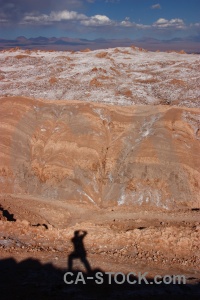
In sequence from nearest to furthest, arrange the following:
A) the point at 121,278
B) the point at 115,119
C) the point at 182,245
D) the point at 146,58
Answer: the point at 121,278 → the point at 182,245 → the point at 115,119 → the point at 146,58

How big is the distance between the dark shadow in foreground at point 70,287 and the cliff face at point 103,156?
10.5 metres

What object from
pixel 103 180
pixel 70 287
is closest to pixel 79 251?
pixel 70 287

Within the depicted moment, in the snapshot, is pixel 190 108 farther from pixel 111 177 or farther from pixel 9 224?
pixel 9 224

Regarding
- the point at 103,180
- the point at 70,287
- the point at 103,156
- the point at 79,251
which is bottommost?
the point at 70,287

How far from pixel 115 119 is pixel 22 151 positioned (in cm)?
721

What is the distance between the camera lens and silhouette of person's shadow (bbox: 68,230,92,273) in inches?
416

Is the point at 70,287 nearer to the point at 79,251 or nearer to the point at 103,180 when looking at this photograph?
the point at 79,251

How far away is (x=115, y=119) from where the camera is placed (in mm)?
23531

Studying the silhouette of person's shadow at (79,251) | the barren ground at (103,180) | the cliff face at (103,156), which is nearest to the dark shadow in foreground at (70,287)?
the silhouette of person's shadow at (79,251)

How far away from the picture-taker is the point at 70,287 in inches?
354

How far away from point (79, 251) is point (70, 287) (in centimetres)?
268

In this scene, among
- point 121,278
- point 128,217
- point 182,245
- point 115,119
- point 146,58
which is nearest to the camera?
point 121,278

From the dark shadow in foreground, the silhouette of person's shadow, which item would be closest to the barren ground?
the silhouette of person's shadow

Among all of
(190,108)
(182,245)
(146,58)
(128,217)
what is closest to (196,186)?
(128,217)
